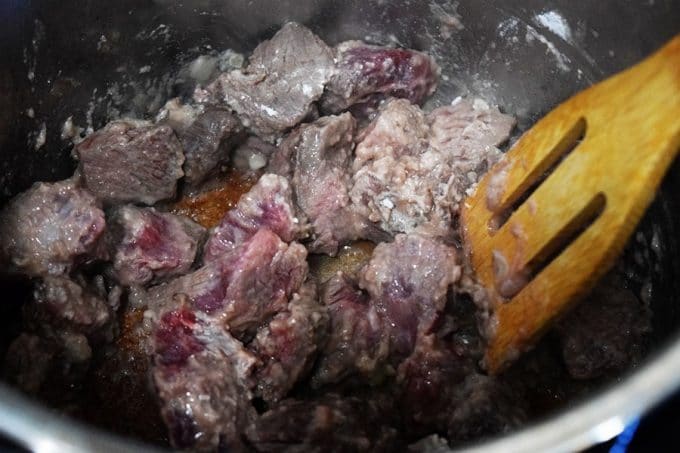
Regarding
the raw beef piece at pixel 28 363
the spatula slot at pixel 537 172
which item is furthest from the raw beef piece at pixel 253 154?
the raw beef piece at pixel 28 363

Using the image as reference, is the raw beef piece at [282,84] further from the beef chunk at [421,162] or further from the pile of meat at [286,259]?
the beef chunk at [421,162]

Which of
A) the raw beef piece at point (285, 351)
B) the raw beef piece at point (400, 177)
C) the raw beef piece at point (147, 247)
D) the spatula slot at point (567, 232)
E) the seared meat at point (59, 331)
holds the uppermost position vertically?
the spatula slot at point (567, 232)

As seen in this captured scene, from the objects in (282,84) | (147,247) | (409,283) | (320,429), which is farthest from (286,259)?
(282,84)

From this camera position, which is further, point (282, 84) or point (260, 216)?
point (282, 84)

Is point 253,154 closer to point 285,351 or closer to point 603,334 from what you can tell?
point 285,351

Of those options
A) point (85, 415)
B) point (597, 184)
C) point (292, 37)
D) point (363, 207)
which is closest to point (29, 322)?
point (85, 415)

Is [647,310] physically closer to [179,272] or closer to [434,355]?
[434,355]
